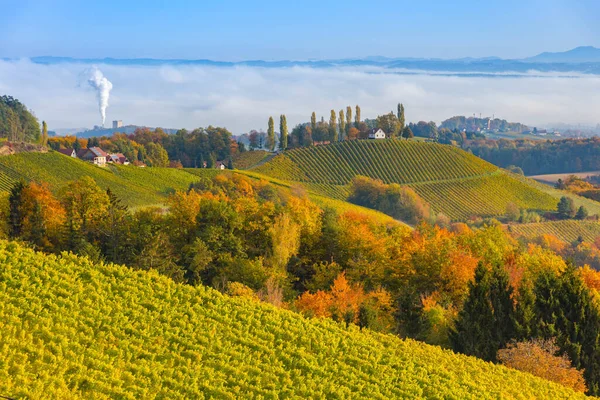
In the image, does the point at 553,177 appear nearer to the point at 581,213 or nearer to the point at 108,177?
the point at 581,213

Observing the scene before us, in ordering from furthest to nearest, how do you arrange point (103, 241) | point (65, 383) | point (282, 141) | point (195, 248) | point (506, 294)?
point (282, 141) < point (103, 241) < point (195, 248) < point (506, 294) < point (65, 383)

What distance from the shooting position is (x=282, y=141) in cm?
13250

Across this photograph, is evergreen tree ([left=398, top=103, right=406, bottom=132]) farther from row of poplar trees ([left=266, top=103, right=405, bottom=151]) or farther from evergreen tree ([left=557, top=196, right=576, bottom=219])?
evergreen tree ([left=557, top=196, right=576, bottom=219])

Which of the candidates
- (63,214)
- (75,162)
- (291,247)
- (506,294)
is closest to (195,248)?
(291,247)

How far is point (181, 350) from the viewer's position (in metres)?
20.0

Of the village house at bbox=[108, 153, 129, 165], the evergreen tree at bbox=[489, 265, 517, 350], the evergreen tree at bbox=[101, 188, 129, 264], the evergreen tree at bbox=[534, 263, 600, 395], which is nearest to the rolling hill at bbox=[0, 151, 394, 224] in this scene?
the village house at bbox=[108, 153, 129, 165]

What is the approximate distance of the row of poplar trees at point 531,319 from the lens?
31016mm

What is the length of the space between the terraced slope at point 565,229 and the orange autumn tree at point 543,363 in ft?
232

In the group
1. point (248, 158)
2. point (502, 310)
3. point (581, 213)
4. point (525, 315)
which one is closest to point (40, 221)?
point (502, 310)

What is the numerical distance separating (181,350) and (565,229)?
94.5 meters

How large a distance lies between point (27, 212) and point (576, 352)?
3522cm

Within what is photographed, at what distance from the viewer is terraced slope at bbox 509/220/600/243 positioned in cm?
9888

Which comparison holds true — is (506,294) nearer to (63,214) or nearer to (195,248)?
(195,248)

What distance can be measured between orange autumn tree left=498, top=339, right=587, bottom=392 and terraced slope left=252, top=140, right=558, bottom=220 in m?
78.5
